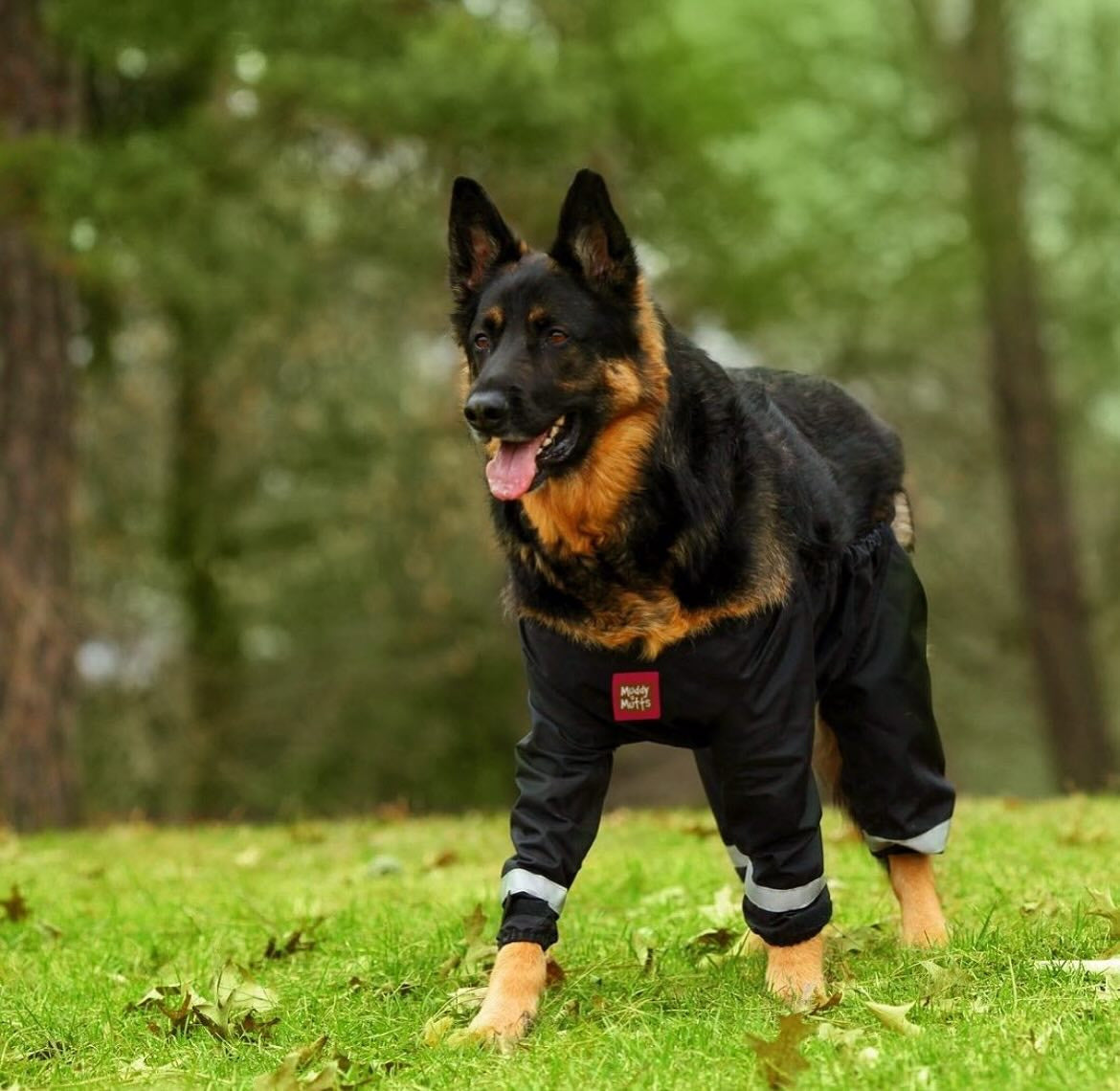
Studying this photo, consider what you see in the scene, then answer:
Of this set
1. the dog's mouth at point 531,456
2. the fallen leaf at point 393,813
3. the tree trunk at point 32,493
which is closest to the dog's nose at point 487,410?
the dog's mouth at point 531,456

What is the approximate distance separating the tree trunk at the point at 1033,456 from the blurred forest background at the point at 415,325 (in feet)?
0.13

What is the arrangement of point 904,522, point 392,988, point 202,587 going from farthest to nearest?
point 202,587, point 904,522, point 392,988

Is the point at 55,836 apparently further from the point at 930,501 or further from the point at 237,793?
the point at 930,501

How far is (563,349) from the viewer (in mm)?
4473

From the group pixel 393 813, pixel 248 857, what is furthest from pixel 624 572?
pixel 393 813

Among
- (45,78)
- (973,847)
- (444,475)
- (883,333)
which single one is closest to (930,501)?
(883,333)

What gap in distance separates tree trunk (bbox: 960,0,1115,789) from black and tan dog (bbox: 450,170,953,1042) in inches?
457

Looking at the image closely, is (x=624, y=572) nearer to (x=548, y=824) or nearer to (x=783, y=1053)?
(x=548, y=824)

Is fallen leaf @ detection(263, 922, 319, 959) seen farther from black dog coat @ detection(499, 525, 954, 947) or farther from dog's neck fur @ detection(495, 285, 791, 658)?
dog's neck fur @ detection(495, 285, 791, 658)

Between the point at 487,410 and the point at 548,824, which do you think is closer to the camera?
the point at 487,410

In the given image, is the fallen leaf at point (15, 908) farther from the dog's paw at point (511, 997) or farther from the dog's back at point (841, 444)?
the dog's back at point (841, 444)

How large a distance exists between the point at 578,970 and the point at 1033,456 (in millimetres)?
11941

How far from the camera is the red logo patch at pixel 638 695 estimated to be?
4363 mm

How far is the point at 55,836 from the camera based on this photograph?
9180 mm
